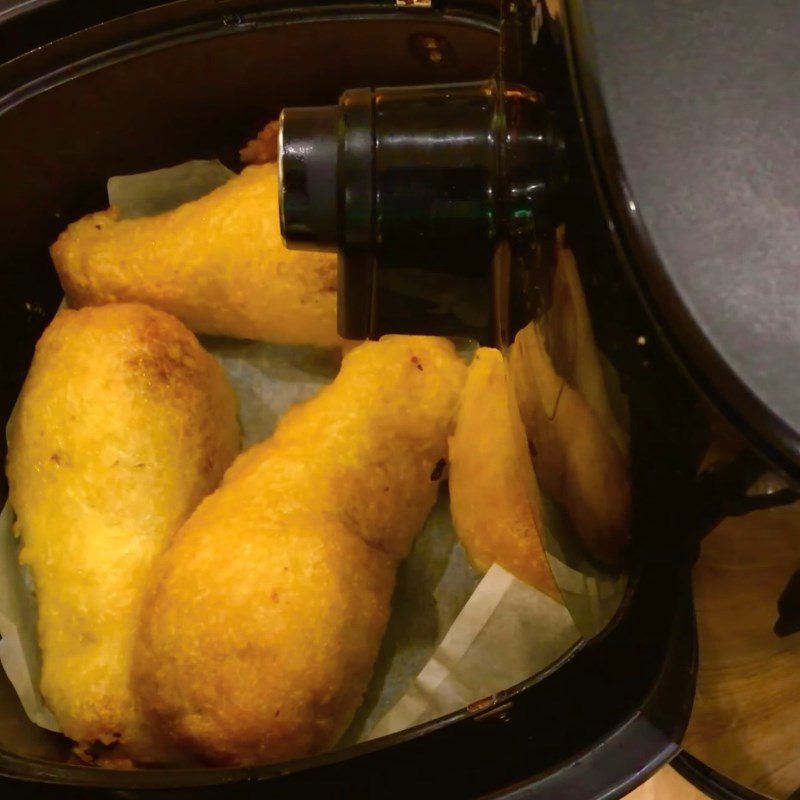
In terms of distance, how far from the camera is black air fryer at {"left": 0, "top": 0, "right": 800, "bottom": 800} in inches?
10.7

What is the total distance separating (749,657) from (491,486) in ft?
1.02

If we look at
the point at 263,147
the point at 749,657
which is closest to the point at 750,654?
the point at 749,657

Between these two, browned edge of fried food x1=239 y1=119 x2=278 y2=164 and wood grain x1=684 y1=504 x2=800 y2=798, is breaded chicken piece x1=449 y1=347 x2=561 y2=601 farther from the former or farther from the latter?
browned edge of fried food x1=239 y1=119 x2=278 y2=164

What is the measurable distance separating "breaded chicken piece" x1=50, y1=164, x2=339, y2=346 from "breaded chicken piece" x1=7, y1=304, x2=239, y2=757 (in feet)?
0.13

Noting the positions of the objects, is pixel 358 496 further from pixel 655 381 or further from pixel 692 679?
pixel 655 381

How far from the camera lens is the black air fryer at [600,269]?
27 cm

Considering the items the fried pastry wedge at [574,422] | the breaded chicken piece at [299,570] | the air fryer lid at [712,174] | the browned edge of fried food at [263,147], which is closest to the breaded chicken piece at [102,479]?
the breaded chicken piece at [299,570]

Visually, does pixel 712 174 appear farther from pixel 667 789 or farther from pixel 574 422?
pixel 667 789

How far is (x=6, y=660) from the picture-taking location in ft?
2.18

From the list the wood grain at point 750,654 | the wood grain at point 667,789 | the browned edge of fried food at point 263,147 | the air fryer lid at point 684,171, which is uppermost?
the air fryer lid at point 684,171

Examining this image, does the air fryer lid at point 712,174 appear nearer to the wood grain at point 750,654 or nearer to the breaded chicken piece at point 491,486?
the wood grain at point 750,654

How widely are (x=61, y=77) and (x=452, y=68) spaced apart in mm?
326

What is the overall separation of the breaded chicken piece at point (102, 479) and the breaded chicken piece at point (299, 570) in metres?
0.03

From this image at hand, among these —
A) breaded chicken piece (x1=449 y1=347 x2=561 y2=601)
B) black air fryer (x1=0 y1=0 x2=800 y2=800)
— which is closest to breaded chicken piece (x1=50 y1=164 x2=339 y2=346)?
breaded chicken piece (x1=449 y1=347 x2=561 y2=601)
